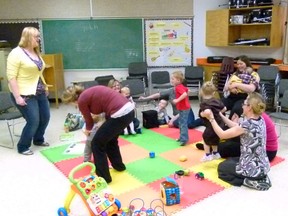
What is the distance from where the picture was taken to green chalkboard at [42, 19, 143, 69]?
6699 mm

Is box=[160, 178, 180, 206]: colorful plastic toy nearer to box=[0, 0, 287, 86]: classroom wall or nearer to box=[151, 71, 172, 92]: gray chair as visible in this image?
box=[151, 71, 172, 92]: gray chair

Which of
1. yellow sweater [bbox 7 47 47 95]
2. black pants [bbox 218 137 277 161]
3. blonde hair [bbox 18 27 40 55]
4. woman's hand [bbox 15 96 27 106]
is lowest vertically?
black pants [bbox 218 137 277 161]

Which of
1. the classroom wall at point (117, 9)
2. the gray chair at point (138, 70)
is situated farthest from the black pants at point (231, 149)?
the classroom wall at point (117, 9)

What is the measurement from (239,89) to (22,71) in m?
2.92

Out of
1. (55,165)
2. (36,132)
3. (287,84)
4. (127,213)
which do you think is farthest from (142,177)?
(287,84)

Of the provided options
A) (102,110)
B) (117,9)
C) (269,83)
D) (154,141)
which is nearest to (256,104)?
(102,110)

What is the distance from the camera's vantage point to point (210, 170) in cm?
332

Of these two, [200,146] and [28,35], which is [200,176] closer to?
[200,146]

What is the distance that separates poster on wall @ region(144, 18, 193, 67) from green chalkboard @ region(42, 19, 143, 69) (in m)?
0.20

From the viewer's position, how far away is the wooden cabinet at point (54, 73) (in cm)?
627

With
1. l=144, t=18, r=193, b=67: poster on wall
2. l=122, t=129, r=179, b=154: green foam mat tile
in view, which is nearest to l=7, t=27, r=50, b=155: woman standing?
l=122, t=129, r=179, b=154: green foam mat tile

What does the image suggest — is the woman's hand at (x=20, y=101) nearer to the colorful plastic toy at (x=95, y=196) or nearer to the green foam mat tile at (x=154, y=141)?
the green foam mat tile at (x=154, y=141)

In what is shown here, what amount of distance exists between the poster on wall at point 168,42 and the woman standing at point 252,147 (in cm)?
421

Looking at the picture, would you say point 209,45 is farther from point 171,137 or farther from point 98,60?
point 171,137
